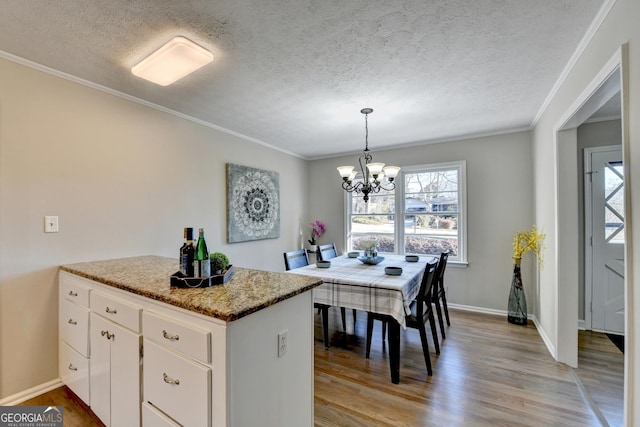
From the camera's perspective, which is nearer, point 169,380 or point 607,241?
point 169,380

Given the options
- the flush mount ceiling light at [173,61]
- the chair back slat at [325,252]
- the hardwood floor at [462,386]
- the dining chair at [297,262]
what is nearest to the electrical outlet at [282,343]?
the hardwood floor at [462,386]

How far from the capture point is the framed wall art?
3602 millimetres

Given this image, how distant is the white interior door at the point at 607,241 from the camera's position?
3098 mm

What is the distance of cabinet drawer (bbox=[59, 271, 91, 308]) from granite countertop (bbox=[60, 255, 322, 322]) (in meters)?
0.06

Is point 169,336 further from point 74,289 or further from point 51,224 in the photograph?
point 51,224

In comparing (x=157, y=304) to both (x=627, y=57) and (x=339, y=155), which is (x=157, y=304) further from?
(x=339, y=155)

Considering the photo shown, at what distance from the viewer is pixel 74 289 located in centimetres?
198

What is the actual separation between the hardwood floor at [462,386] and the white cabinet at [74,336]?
169 millimetres

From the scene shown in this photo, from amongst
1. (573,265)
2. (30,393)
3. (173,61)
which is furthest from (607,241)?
(30,393)

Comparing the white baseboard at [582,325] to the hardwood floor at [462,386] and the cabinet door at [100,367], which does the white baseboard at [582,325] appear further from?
the cabinet door at [100,367]

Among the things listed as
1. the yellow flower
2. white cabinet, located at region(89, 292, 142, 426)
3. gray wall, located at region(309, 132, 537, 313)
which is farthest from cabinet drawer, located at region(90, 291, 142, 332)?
gray wall, located at region(309, 132, 537, 313)

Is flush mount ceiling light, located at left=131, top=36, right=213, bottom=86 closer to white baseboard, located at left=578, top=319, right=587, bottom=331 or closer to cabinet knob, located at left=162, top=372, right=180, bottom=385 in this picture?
cabinet knob, located at left=162, top=372, right=180, bottom=385

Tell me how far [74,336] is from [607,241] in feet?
16.7

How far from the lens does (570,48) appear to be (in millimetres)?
1895
